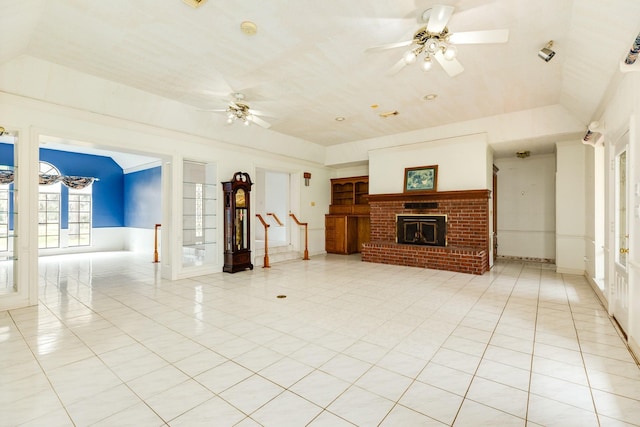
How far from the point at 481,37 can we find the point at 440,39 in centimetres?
40

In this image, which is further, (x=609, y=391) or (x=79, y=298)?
(x=79, y=298)

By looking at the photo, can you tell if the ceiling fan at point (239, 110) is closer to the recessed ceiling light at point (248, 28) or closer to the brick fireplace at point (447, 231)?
the recessed ceiling light at point (248, 28)

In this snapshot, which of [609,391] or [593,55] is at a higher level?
[593,55]

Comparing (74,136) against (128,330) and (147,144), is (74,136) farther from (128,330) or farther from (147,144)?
(128,330)

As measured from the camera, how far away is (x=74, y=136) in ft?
14.4

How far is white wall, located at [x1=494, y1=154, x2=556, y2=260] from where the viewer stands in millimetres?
7445

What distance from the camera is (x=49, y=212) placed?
960 cm

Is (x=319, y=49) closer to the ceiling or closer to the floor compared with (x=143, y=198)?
closer to the ceiling

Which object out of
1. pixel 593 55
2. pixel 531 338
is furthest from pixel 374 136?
pixel 531 338

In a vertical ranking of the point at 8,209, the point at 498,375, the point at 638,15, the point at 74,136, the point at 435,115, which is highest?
the point at 435,115

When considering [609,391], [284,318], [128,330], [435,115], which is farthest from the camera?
[435,115]

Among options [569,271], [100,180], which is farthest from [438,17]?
[100,180]

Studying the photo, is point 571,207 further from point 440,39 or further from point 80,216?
point 80,216

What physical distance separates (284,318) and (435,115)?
5063mm
